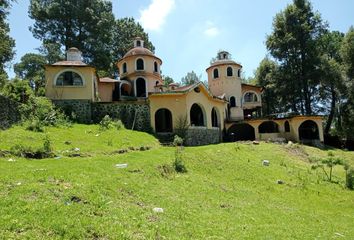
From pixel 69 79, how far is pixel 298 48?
1143 inches

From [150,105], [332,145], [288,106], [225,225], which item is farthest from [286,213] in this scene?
[288,106]

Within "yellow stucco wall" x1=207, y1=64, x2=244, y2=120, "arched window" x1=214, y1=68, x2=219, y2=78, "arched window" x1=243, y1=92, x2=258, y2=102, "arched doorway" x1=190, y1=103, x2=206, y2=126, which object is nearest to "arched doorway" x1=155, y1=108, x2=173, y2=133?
"arched doorway" x1=190, y1=103, x2=206, y2=126

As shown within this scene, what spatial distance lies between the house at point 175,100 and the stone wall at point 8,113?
707cm

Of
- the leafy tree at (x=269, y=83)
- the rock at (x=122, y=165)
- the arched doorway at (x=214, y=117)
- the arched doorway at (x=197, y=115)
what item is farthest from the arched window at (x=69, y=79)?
the leafy tree at (x=269, y=83)

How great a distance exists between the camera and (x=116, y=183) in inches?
480

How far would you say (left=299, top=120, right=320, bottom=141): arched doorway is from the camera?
37616 mm

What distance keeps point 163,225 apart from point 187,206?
7.78ft

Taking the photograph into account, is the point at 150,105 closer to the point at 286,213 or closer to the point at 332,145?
the point at 286,213

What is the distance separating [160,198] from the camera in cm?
1188

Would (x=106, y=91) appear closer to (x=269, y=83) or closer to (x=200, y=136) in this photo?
(x=200, y=136)

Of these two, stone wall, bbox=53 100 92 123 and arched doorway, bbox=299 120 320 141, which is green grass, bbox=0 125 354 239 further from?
arched doorway, bbox=299 120 320 141

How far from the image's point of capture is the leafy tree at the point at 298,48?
144 feet

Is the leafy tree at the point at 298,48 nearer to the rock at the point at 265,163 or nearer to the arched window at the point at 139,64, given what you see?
the arched window at the point at 139,64

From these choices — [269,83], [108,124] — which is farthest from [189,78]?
[108,124]
